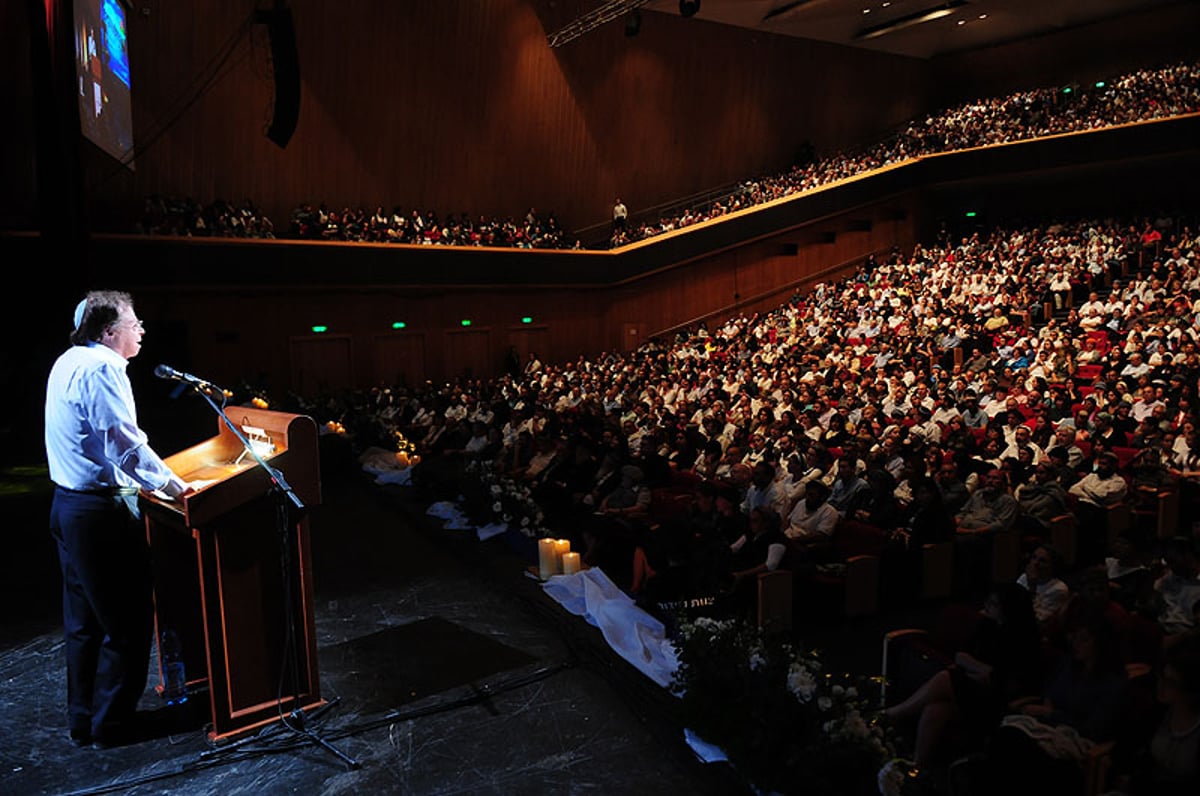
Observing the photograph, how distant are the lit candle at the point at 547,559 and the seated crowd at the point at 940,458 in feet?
1.72

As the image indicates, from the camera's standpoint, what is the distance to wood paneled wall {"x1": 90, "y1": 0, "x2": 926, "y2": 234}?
46.3ft

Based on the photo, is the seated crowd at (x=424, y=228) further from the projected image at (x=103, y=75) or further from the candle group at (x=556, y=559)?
the candle group at (x=556, y=559)

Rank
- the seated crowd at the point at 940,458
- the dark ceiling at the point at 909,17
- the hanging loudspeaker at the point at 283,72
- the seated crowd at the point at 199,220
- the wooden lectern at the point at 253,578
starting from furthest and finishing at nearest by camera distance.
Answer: the dark ceiling at the point at 909,17, the seated crowd at the point at 199,220, the hanging loudspeaker at the point at 283,72, the seated crowd at the point at 940,458, the wooden lectern at the point at 253,578

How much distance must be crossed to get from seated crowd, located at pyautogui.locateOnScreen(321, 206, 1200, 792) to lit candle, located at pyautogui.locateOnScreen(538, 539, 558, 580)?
0.52 metres

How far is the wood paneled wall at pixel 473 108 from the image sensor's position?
1412 centimetres

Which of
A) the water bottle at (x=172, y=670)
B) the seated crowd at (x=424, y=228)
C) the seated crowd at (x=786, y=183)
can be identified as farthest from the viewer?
the seated crowd at (x=424, y=228)

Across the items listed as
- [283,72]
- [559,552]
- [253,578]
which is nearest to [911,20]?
[283,72]

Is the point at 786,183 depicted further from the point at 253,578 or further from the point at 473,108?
the point at 253,578

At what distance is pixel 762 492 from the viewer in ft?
19.7

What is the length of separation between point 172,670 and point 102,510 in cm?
76

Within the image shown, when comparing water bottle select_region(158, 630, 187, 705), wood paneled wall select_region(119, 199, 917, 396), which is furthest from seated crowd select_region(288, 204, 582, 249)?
water bottle select_region(158, 630, 187, 705)

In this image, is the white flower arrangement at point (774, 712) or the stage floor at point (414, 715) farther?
the stage floor at point (414, 715)

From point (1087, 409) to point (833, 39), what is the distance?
17.2m

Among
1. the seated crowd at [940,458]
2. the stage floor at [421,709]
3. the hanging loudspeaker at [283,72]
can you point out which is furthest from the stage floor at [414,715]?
the hanging loudspeaker at [283,72]
